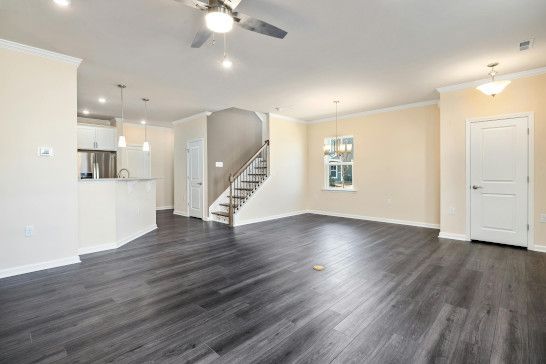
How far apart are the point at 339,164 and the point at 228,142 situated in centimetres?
326

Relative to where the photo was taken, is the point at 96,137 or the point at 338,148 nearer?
the point at 96,137

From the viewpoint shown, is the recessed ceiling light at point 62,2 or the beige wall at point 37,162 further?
the beige wall at point 37,162

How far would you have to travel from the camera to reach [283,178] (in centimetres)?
755

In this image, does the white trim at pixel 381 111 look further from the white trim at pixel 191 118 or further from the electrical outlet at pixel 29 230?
the electrical outlet at pixel 29 230

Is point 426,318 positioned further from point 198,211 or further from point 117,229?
point 198,211

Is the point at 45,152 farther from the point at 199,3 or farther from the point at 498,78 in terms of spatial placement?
the point at 498,78

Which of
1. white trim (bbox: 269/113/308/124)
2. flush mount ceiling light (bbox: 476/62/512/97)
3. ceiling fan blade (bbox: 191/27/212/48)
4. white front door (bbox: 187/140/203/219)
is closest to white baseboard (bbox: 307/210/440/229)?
white trim (bbox: 269/113/308/124)

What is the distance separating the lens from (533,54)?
3.68 metres

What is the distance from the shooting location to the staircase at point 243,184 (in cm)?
671

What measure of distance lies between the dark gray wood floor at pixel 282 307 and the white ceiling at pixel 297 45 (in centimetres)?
288

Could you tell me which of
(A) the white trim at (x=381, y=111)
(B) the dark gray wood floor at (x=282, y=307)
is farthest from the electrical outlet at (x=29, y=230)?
(A) the white trim at (x=381, y=111)

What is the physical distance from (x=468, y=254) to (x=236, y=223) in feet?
14.9

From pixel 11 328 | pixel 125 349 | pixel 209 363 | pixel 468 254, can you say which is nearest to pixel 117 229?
pixel 11 328

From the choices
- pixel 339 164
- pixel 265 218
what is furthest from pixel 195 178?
pixel 339 164
